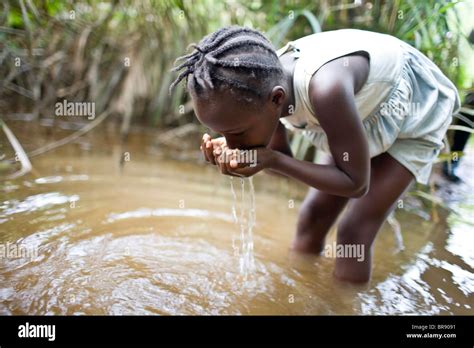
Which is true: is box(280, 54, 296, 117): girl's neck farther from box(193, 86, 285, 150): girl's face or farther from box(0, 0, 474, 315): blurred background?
box(0, 0, 474, 315): blurred background

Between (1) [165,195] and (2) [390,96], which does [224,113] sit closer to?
(2) [390,96]

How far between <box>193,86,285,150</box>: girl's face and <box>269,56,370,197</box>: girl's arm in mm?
101

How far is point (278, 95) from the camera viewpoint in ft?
4.69

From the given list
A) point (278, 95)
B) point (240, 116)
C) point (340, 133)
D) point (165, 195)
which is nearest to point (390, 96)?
point (340, 133)

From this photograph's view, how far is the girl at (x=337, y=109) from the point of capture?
4.46 feet

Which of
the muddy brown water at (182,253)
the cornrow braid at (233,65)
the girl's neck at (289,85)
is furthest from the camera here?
the muddy brown water at (182,253)

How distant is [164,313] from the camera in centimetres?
153

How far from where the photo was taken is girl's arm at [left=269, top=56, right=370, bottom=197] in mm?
1383

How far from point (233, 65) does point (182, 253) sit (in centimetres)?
101

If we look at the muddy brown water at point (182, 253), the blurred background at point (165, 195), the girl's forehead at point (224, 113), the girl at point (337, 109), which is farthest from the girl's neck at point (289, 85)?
the muddy brown water at point (182, 253)

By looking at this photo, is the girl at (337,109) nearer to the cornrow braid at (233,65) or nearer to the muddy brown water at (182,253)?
the cornrow braid at (233,65)

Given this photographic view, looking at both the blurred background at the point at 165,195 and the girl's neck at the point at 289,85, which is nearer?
the girl's neck at the point at 289,85

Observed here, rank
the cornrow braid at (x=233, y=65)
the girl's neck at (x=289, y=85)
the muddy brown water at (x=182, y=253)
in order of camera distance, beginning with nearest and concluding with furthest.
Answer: the cornrow braid at (x=233, y=65)
the girl's neck at (x=289, y=85)
the muddy brown water at (x=182, y=253)

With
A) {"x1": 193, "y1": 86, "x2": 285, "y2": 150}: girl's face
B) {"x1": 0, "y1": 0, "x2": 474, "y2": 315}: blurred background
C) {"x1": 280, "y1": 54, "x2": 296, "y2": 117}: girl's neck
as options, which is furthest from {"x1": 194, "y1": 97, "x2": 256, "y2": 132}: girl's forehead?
{"x1": 0, "y1": 0, "x2": 474, "y2": 315}: blurred background
